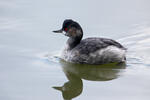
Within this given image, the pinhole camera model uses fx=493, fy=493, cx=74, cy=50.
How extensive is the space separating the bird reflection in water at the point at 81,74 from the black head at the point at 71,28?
2.15ft

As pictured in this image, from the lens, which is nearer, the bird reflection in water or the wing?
the bird reflection in water

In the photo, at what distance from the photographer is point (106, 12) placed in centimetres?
1229

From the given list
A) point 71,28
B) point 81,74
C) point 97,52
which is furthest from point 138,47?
point 81,74

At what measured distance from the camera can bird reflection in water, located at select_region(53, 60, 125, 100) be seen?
8672 millimetres

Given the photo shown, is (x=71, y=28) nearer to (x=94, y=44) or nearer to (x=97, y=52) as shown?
(x=94, y=44)

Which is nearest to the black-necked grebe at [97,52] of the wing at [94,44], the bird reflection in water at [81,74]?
the wing at [94,44]

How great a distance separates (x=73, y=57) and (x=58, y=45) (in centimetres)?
65

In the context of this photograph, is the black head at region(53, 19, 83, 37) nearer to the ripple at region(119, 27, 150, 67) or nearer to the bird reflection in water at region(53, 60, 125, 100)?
the bird reflection in water at region(53, 60, 125, 100)

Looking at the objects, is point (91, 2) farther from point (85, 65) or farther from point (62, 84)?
point (62, 84)

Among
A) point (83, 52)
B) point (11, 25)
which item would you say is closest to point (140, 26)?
point (83, 52)

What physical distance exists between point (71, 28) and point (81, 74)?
4.06ft

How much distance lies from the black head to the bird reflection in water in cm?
66

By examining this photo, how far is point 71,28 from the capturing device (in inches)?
407

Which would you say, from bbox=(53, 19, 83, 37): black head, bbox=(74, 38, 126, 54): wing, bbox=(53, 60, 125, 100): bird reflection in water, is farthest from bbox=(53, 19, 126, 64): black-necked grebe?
bbox=(53, 19, 83, 37): black head
